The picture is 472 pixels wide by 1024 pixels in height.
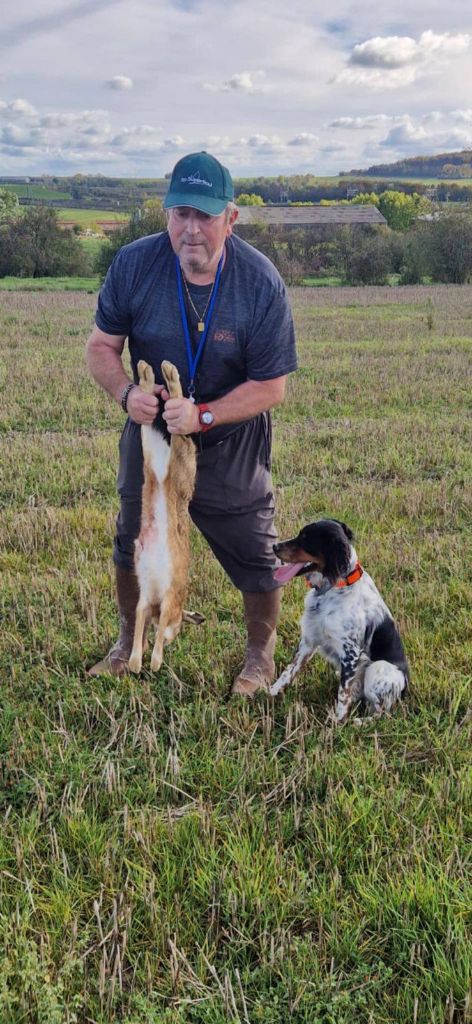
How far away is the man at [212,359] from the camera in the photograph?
10.7 feet

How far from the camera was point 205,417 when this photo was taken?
3121mm

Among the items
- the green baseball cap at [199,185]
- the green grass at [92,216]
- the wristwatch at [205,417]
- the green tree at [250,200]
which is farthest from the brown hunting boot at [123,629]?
the green tree at [250,200]

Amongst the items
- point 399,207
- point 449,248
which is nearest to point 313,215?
point 399,207

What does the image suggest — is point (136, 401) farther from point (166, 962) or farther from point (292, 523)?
point (292, 523)

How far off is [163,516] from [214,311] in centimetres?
131

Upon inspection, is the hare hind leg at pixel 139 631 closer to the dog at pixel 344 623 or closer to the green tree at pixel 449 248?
the dog at pixel 344 623

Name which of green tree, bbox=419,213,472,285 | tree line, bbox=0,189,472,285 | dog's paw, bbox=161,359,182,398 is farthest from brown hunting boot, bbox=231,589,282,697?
green tree, bbox=419,213,472,285

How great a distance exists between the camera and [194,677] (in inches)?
164

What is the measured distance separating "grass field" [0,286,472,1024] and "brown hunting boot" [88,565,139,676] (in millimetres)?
110

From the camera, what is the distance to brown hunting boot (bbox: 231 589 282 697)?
4230 mm

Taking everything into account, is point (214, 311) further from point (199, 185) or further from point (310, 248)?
point (310, 248)

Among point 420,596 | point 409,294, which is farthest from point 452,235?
point 420,596

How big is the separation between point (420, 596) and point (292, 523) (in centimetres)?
163

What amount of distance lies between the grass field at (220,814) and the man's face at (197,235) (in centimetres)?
226
